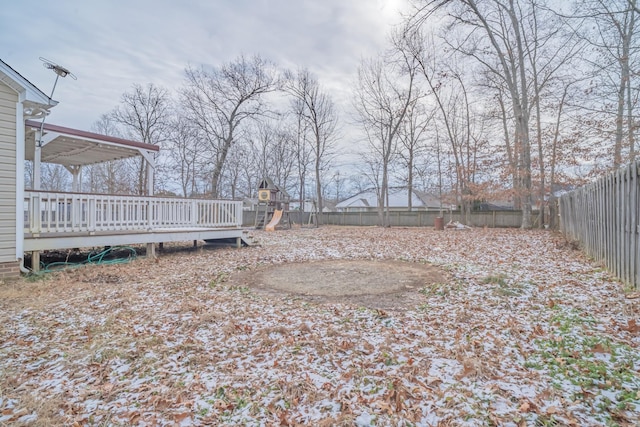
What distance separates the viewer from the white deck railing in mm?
6543

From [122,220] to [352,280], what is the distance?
5634mm

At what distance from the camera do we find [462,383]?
2.34m

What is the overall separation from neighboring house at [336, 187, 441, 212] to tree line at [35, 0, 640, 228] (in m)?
4.97

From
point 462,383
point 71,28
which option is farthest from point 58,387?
point 71,28

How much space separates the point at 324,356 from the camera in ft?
9.25

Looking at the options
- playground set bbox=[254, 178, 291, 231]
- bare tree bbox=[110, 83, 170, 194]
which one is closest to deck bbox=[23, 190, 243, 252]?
playground set bbox=[254, 178, 291, 231]

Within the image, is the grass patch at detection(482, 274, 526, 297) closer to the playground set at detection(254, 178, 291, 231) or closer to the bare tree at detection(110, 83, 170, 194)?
the playground set at detection(254, 178, 291, 231)

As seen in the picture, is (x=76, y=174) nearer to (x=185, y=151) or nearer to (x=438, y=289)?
(x=438, y=289)

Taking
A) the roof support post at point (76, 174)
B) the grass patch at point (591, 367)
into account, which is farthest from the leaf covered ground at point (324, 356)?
the roof support post at point (76, 174)

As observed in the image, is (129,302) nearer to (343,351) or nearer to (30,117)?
(343,351)

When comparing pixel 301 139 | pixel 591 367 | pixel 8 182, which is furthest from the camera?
pixel 301 139

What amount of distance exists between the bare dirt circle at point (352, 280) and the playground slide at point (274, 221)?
412 inches

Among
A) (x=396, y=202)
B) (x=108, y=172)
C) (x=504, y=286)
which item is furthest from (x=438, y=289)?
(x=396, y=202)

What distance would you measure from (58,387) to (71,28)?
38.3ft
